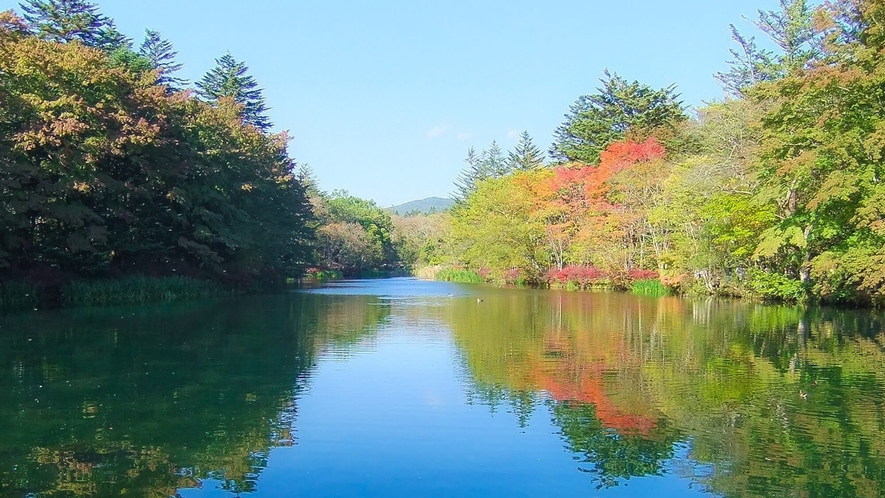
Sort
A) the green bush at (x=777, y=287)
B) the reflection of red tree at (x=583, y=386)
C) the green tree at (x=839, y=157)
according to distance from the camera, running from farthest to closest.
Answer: the green bush at (x=777, y=287), the green tree at (x=839, y=157), the reflection of red tree at (x=583, y=386)

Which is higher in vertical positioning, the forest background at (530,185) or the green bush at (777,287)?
the forest background at (530,185)

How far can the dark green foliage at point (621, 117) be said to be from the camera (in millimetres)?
48781

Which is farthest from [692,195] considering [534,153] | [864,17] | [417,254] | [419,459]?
[417,254]

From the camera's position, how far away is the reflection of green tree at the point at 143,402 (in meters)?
6.36

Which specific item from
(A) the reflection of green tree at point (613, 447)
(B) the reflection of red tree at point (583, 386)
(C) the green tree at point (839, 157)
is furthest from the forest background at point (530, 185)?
(A) the reflection of green tree at point (613, 447)

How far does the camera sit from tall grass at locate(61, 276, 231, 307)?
995 inches

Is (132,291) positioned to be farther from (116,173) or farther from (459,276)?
(459,276)

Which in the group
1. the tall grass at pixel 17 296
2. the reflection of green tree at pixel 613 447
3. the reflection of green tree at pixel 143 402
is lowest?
the reflection of green tree at pixel 613 447

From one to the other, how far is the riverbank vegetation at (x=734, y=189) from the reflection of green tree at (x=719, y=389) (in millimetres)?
4442

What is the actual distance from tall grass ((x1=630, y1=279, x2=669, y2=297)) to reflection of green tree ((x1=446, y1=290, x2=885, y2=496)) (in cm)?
1622

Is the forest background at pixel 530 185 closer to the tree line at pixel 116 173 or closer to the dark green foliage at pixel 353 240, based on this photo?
the tree line at pixel 116 173

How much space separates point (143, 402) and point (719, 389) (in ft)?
24.7

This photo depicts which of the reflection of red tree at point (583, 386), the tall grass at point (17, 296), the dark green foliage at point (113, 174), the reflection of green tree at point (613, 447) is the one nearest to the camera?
the reflection of green tree at point (613, 447)

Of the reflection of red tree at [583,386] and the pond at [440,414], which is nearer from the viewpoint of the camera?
the pond at [440,414]
